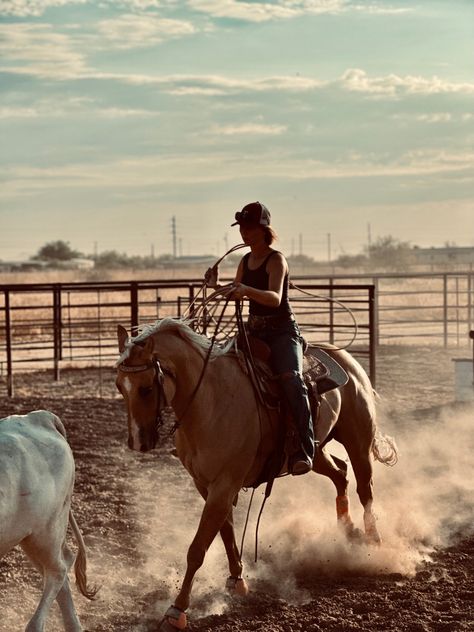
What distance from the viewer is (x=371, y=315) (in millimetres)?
11648

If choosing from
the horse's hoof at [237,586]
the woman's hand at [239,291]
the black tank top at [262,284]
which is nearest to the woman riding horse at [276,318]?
the black tank top at [262,284]

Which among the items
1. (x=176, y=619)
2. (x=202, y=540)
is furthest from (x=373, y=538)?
(x=176, y=619)

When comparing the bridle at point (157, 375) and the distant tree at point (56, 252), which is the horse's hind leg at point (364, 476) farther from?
the distant tree at point (56, 252)

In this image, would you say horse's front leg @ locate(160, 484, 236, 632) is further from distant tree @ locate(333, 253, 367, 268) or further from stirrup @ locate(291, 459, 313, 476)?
distant tree @ locate(333, 253, 367, 268)

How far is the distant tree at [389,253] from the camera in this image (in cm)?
7826

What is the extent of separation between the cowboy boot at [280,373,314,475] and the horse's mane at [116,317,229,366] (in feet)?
1.24

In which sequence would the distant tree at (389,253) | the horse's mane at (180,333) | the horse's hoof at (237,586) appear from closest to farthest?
1. the horse's mane at (180,333)
2. the horse's hoof at (237,586)
3. the distant tree at (389,253)

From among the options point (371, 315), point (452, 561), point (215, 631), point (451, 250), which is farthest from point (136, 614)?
point (451, 250)

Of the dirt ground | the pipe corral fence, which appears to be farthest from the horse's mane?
the dirt ground

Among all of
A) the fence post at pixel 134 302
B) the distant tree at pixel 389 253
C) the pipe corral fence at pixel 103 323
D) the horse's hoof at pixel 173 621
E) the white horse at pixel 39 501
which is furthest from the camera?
the distant tree at pixel 389 253

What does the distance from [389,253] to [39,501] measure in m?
77.4

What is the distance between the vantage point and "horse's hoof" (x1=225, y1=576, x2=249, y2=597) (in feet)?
16.4

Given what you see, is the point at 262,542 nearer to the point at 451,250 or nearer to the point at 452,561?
the point at 452,561

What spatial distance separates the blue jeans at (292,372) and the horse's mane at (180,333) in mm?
258
